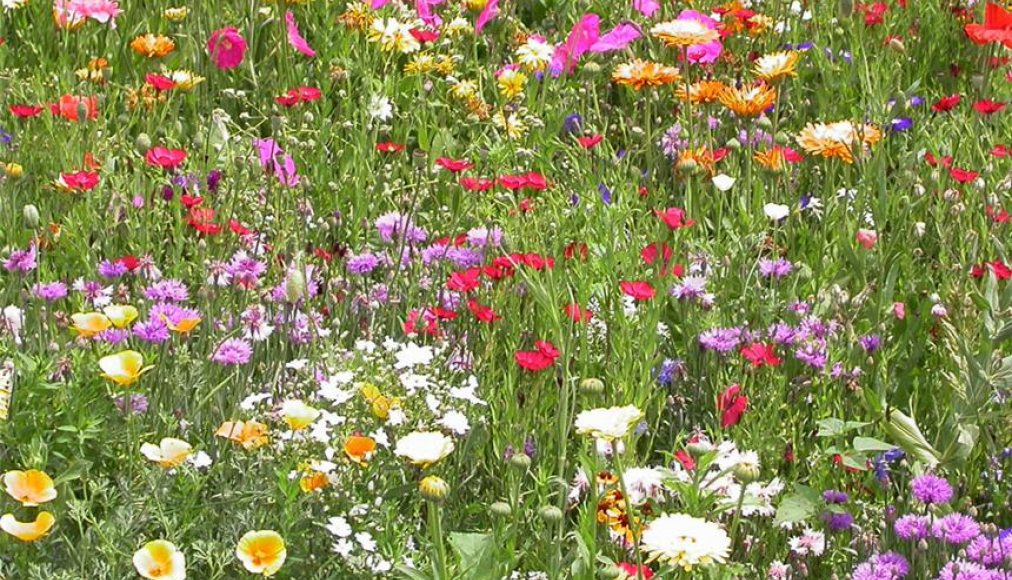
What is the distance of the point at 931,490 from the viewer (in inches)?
87.8

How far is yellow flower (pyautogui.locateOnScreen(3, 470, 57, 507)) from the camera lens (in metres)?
2.03

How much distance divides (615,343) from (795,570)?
0.48 meters

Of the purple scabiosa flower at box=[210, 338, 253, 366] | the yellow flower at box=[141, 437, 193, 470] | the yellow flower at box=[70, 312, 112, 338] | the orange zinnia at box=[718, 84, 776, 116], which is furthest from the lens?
the orange zinnia at box=[718, 84, 776, 116]

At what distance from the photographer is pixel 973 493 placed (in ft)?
8.25

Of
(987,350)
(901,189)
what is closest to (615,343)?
(987,350)

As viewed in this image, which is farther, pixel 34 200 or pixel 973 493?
pixel 34 200

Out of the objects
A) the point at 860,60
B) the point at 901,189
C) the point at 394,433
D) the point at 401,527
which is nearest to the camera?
the point at 401,527

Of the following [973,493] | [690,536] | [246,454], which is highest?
[690,536]

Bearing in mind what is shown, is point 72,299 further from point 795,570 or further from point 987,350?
point 987,350

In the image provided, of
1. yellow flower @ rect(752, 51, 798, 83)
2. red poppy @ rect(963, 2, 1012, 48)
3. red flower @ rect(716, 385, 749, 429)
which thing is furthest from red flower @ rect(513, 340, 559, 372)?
red poppy @ rect(963, 2, 1012, 48)

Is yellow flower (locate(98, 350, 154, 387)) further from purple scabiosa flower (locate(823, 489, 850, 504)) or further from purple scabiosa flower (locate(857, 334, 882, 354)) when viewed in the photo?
Result: purple scabiosa flower (locate(857, 334, 882, 354))

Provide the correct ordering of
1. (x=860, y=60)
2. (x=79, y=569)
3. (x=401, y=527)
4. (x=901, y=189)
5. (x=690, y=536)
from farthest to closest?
(x=860, y=60) < (x=901, y=189) < (x=401, y=527) < (x=79, y=569) < (x=690, y=536)

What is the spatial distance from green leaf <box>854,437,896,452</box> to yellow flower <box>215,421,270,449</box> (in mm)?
861

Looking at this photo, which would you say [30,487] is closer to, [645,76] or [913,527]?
Result: [913,527]
